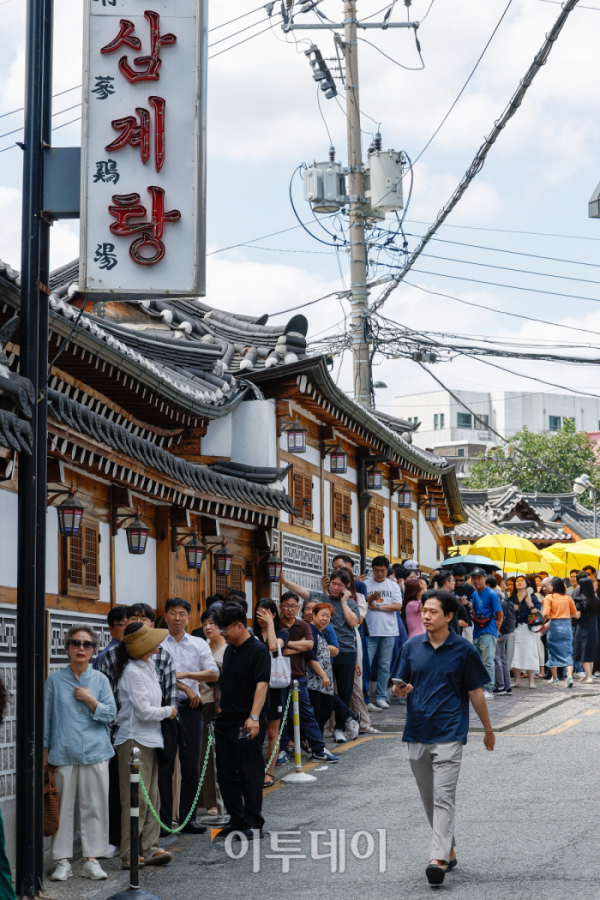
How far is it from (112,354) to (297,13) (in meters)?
13.9

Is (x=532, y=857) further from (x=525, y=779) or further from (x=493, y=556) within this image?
(x=493, y=556)

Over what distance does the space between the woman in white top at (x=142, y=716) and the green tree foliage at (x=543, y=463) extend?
164 ft

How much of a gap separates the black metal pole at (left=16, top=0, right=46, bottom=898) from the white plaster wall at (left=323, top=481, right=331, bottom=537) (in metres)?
14.4

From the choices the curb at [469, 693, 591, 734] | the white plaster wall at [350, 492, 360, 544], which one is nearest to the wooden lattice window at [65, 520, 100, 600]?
the curb at [469, 693, 591, 734]

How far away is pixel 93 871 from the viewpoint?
8539 millimetres

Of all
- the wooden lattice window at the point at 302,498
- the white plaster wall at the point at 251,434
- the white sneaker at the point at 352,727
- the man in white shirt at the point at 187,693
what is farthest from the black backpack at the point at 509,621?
the man in white shirt at the point at 187,693

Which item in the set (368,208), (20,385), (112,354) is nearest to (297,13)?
(368,208)

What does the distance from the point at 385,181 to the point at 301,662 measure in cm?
1439

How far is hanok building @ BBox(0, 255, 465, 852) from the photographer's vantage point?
35.1 ft

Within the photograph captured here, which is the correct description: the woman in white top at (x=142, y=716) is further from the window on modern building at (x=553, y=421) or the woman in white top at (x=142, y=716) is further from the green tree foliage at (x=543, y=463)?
the window on modern building at (x=553, y=421)

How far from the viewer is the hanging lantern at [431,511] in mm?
30144

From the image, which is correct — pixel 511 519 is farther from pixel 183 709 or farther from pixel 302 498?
pixel 183 709

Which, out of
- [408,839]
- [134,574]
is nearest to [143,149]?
[408,839]

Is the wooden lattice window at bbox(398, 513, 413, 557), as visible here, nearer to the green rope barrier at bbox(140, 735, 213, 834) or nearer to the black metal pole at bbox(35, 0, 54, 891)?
the green rope barrier at bbox(140, 735, 213, 834)
